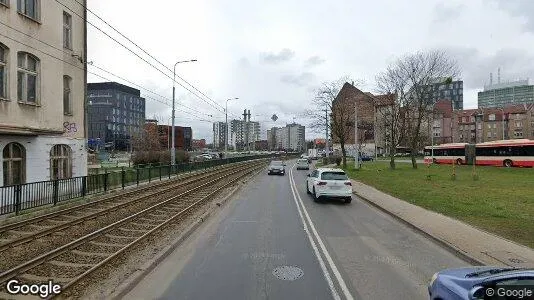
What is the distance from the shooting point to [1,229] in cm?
1199

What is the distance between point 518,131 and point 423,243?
125599mm

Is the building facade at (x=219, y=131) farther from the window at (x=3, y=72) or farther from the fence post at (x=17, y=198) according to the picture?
the fence post at (x=17, y=198)

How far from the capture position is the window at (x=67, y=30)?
2412 centimetres

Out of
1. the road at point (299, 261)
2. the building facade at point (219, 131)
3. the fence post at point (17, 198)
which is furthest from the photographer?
the building facade at point (219, 131)

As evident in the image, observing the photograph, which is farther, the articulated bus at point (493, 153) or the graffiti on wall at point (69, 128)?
the articulated bus at point (493, 153)

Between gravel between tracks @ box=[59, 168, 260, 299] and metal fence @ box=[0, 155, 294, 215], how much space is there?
646cm

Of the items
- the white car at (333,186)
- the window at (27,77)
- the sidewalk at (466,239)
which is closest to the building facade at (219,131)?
the window at (27,77)

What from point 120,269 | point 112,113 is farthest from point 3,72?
point 112,113

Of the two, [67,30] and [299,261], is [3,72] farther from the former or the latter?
[299,261]

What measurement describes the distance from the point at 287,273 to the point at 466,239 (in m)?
5.52

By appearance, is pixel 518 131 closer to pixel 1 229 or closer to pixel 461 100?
pixel 461 100

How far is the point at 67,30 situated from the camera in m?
24.4

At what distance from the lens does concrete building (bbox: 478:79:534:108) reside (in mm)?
153000

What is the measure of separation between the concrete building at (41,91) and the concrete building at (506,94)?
157 metres
